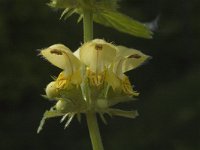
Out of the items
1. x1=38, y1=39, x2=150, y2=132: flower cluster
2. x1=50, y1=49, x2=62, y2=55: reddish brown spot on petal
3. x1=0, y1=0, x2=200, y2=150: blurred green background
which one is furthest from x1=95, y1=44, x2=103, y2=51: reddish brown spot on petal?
x1=0, y1=0, x2=200, y2=150: blurred green background

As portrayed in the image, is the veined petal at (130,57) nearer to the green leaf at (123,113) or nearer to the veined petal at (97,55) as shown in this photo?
the veined petal at (97,55)

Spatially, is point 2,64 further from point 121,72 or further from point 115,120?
point 121,72

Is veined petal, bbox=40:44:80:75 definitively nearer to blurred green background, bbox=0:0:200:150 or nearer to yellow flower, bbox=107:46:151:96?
yellow flower, bbox=107:46:151:96

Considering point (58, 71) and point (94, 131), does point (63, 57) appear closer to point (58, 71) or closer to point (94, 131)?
point (94, 131)

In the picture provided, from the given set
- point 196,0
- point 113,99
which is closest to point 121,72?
point 113,99

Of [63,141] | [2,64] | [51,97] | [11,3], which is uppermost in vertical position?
[51,97]
